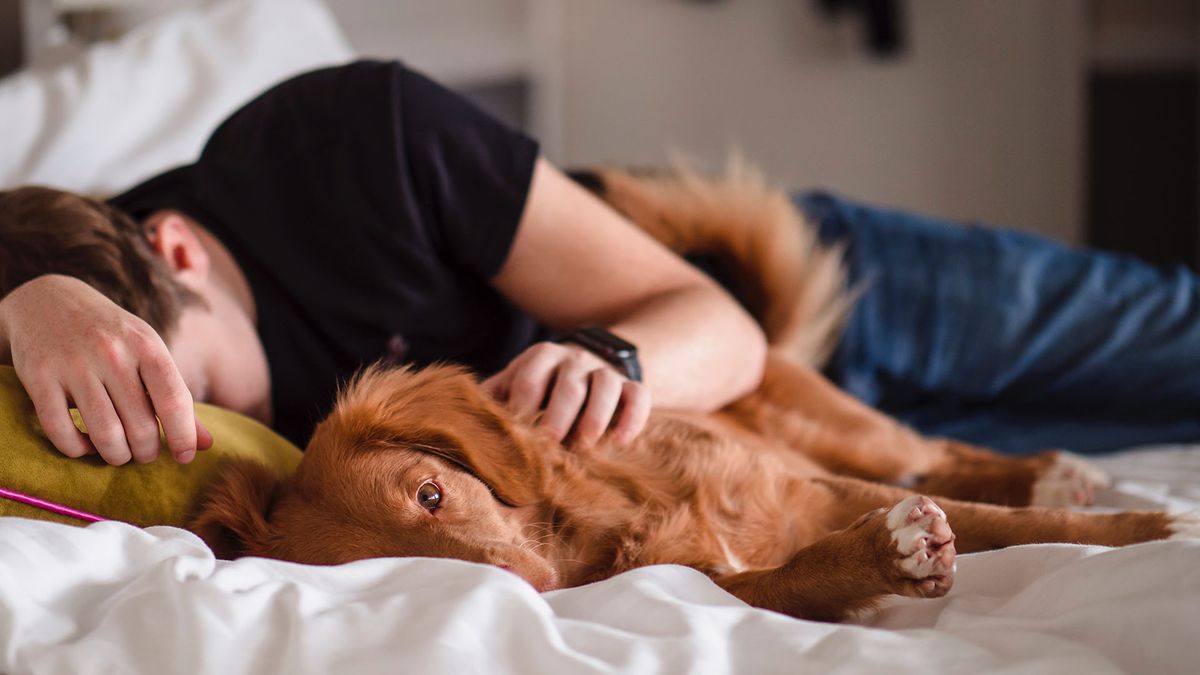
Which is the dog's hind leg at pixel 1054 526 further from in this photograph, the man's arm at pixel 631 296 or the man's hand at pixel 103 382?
the man's hand at pixel 103 382

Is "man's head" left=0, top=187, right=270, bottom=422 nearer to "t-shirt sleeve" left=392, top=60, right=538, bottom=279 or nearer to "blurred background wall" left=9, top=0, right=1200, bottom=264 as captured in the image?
"t-shirt sleeve" left=392, top=60, right=538, bottom=279

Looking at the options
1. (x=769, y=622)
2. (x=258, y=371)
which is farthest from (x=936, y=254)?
(x=769, y=622)

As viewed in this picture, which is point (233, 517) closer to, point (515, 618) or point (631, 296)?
point (515, 618)

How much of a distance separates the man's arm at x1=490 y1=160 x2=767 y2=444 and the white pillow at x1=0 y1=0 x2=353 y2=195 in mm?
878

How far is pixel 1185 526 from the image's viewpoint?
101cm

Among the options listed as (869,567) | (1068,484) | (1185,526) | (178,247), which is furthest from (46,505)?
(1068,484)

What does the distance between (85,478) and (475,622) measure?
43cm

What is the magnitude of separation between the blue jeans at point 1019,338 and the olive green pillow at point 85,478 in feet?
4.33

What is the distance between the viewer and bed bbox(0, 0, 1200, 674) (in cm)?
68

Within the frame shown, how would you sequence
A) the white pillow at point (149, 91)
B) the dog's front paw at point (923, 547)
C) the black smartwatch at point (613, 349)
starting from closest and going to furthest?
the dog's front paw at point (923, 547) → the black smartwatch at point (613, 349) → the white pillow at point (149, 91)

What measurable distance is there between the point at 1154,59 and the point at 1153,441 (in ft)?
8.20

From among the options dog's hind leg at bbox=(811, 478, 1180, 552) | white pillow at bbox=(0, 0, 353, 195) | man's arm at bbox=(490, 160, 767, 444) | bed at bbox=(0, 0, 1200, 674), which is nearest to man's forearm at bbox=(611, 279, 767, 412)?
man's arm at bbox=(490, 160, 767, 444)

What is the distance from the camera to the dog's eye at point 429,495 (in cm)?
98

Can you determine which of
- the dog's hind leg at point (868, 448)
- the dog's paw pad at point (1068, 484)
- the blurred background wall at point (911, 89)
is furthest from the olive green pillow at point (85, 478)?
the blurred background wall at point (911, 89)
